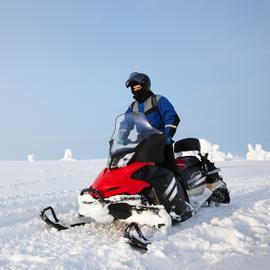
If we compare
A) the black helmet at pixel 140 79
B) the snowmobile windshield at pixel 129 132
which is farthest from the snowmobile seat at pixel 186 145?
the snowmobile windshield at pixel 129 132

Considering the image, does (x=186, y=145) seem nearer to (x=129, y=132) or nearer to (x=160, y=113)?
(x=160, y=113)

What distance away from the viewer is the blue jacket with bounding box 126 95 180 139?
4.95m

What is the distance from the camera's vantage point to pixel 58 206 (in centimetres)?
639

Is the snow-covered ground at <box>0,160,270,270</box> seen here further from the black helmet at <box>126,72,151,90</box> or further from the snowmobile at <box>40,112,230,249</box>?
the black helmet at <box>126,72,151,90</box>

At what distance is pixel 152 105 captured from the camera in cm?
510

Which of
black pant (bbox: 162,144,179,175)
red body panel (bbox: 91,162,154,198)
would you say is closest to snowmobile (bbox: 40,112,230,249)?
red body panel (bbox: 91,162,154,198)

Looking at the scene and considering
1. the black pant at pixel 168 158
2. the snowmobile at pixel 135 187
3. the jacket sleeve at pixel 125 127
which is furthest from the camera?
the black pant at pixel 168 158

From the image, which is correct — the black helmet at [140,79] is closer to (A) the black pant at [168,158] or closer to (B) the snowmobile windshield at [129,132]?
(B) the snowmobile windshield at [129,132]

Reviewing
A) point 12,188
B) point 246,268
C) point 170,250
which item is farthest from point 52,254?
point 12,188

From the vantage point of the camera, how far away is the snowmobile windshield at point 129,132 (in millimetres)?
4387

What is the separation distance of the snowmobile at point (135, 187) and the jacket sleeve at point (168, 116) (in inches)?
19.8

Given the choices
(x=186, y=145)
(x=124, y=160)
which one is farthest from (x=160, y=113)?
(x=124, y=160)

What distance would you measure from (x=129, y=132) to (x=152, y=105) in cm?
74

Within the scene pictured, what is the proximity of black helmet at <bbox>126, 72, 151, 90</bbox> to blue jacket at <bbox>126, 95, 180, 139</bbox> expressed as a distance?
208mm
